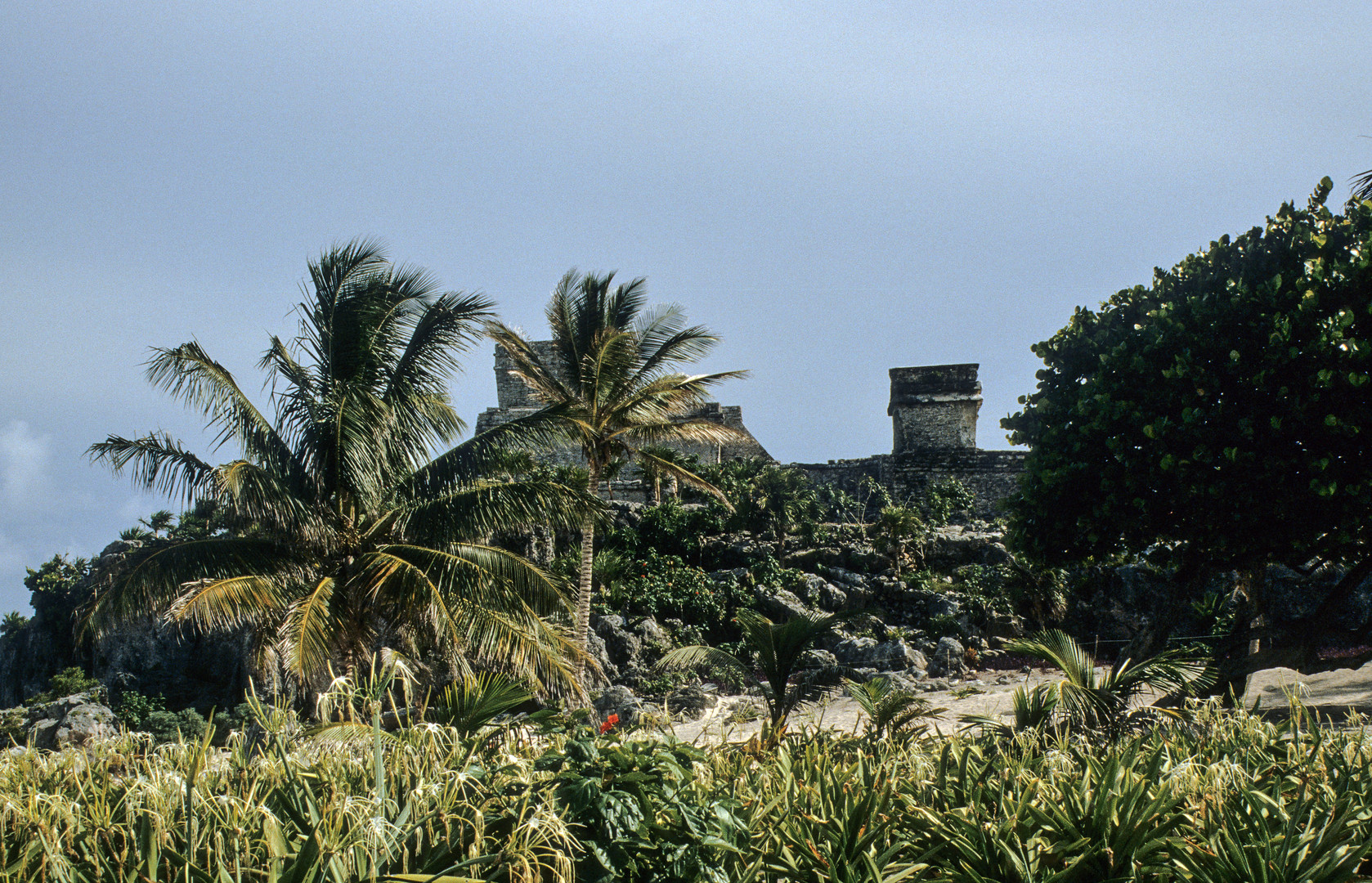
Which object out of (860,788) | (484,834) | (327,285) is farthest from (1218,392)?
(327,285)

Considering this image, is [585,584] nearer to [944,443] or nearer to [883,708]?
[883,708]

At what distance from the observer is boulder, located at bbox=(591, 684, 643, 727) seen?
13.1m

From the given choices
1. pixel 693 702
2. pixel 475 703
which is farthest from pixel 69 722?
pixel 475 703

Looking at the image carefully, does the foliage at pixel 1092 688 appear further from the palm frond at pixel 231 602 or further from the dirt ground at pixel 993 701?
the palm frond at pixel 231 602

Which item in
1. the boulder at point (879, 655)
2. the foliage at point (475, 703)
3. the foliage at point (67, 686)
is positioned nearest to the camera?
the foliage at point (475, 703)

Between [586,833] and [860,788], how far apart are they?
147 centimetres

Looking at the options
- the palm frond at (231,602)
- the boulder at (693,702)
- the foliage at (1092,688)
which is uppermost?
the palm frond at (231,602)

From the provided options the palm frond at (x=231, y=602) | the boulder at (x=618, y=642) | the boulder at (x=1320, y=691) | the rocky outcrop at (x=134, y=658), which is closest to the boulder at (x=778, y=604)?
the boulder at (x=618, y=642)

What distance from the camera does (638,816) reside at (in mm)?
3143

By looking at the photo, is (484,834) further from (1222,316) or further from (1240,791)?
(1222,316)

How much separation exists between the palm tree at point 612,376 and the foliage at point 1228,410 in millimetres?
5980

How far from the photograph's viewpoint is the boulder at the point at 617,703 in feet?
43.1

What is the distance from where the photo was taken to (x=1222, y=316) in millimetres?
9922

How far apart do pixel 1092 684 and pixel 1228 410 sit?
405cm
